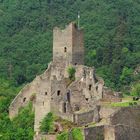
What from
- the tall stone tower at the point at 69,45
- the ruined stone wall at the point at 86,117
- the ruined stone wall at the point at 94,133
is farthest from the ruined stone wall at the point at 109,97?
the tall stone tower at the point at 69,45

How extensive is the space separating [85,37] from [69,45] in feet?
105

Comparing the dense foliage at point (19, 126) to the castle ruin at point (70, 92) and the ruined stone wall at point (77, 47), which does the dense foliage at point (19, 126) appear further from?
the ruined stone wall at point (77, 47)

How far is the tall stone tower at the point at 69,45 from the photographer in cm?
6150

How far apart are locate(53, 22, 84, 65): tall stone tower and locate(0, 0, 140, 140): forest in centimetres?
1295

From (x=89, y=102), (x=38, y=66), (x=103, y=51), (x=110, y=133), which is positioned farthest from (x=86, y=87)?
(x=103, y=51)

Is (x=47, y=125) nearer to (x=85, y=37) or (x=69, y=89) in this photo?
(x=69, y=89)

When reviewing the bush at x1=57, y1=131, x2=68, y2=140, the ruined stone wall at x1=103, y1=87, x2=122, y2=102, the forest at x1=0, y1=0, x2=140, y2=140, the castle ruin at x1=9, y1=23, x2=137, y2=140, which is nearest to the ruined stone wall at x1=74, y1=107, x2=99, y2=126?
the castle ruin at x1=9, y1=23, x2=137, y2=140

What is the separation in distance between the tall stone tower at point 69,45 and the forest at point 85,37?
42.5 feet

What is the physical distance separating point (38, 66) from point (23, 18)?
48.7ft

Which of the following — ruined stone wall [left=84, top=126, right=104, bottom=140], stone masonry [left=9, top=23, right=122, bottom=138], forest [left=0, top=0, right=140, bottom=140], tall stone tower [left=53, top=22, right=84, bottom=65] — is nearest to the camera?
ruined stone wall [left=84, top=126, right=104, bottom=140]

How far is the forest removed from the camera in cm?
8606

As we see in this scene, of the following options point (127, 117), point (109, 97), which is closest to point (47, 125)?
point (109, 97)

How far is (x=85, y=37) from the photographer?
93.4 meters

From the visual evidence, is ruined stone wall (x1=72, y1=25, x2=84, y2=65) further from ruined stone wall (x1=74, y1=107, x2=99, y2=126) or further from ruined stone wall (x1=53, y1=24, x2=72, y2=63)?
ruined stone wall (x1=74, y1=107, x2=99, y2=126)
